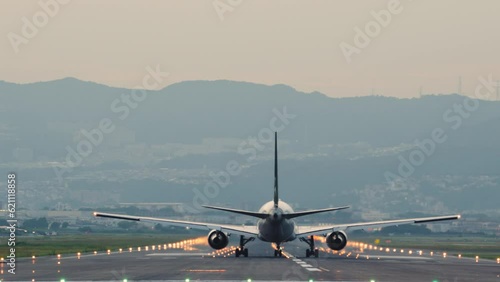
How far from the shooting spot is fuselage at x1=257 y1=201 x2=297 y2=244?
268 ft

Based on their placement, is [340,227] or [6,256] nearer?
[6,256]

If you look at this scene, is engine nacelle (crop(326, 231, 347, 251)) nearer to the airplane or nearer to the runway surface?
the airplane

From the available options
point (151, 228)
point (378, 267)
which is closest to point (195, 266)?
point (378, 267)

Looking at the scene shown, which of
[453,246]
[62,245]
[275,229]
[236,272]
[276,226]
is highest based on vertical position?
[453,246]

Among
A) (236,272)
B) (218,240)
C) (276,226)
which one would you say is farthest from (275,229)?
(236,272)

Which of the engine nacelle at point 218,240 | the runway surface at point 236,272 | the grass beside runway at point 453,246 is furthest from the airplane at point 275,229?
the grass beside runway at point 453,246

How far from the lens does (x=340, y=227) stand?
86.2 meters

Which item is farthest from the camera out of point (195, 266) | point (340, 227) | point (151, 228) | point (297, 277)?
point (151, 228)

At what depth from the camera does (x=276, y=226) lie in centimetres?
8206

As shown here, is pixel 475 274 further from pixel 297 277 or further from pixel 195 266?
pixel 195 266

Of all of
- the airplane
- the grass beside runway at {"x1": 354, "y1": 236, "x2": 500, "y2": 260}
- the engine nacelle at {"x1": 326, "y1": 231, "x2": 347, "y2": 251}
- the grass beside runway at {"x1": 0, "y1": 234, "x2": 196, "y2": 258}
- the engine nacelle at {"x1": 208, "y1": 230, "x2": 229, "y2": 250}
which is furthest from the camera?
the grass beside runway at {"x1": 354, "y1": 236, "x2": 500, "y2": 260}

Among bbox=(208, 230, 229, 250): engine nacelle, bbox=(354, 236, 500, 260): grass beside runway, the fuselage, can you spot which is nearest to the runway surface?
the fuselage

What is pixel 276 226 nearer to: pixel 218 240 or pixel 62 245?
pixel 218 240

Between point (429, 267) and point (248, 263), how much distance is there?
10.9 meters
